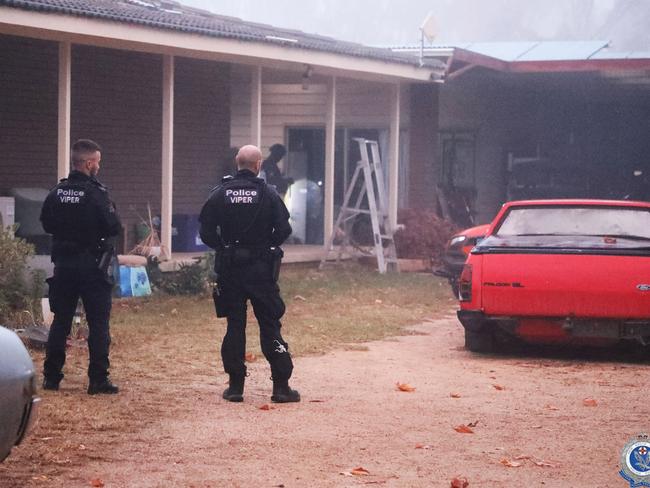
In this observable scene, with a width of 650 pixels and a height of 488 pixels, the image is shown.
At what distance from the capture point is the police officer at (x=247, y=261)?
836 cm

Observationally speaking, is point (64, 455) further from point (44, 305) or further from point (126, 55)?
point (126, 55)

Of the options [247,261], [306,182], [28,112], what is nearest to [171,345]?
[247,261]

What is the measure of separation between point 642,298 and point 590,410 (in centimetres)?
216

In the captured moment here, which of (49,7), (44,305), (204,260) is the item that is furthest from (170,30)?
(44,305)

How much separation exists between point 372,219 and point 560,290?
8.23 metres

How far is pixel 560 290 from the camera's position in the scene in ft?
33.5

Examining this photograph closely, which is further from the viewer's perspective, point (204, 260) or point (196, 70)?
point (196, 70)

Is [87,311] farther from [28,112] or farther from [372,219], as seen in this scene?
[372,219]

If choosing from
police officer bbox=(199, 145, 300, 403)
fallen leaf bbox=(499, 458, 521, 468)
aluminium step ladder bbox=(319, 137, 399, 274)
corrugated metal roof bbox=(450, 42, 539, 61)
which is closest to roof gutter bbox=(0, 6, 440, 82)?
aluminium step ladder bbox=(319, 137, 399, 274)

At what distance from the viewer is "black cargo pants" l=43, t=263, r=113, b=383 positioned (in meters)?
8.56

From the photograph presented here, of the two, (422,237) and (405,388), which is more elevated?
(422,237)

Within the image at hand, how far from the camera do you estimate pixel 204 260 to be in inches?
611

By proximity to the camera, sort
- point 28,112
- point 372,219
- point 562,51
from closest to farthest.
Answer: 1. point 28,112
2. point 372,219
3. point 562,51

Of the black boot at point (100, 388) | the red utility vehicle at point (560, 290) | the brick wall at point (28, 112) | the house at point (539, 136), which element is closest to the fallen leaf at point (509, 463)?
the black boot at point (100, 388)
